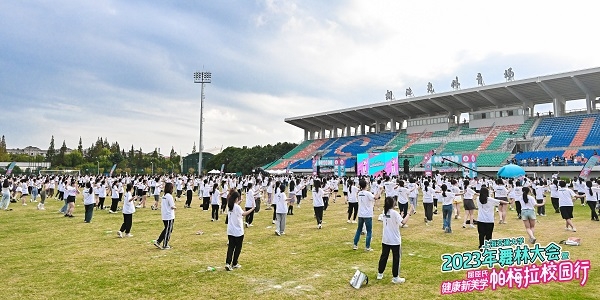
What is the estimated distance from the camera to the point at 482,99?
4897 cm

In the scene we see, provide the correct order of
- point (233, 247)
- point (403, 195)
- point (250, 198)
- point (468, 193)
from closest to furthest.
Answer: point (233, 247)
point (468, 193)
point (250, 198)
point (403, 195)

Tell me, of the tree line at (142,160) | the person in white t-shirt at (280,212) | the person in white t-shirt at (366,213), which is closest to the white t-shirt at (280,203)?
the person in white t-shirt at (280,212)

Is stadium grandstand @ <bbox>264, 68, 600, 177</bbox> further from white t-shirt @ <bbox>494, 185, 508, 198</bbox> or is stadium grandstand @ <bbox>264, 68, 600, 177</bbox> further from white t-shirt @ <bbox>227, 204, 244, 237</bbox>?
white t-shirt @ <bbox>227, 204, 244, 237</bbox>

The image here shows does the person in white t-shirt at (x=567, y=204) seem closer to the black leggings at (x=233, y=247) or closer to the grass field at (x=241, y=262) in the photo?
the grass field at (x=241, y=262)

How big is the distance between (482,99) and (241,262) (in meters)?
48.2

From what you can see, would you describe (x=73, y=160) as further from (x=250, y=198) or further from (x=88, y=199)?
(x=250, y=198)

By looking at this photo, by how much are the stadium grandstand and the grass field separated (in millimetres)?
30538

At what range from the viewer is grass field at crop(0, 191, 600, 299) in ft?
21.2

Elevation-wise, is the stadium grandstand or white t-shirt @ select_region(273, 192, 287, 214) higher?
the stadium grandstand

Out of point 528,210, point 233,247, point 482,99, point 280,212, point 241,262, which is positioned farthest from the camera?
point 482,99

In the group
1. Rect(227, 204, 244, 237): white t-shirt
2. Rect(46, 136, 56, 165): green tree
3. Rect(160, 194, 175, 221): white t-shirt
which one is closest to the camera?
Rect(227, 204, 244, 237): white t-shirt

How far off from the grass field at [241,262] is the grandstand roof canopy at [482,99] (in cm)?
3343

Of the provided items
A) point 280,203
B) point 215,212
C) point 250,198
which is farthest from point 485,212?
point 215,212

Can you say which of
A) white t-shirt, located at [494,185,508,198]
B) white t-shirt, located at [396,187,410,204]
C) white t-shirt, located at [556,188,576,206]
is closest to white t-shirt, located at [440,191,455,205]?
white t-shirt, located at [396,187,410,204]
